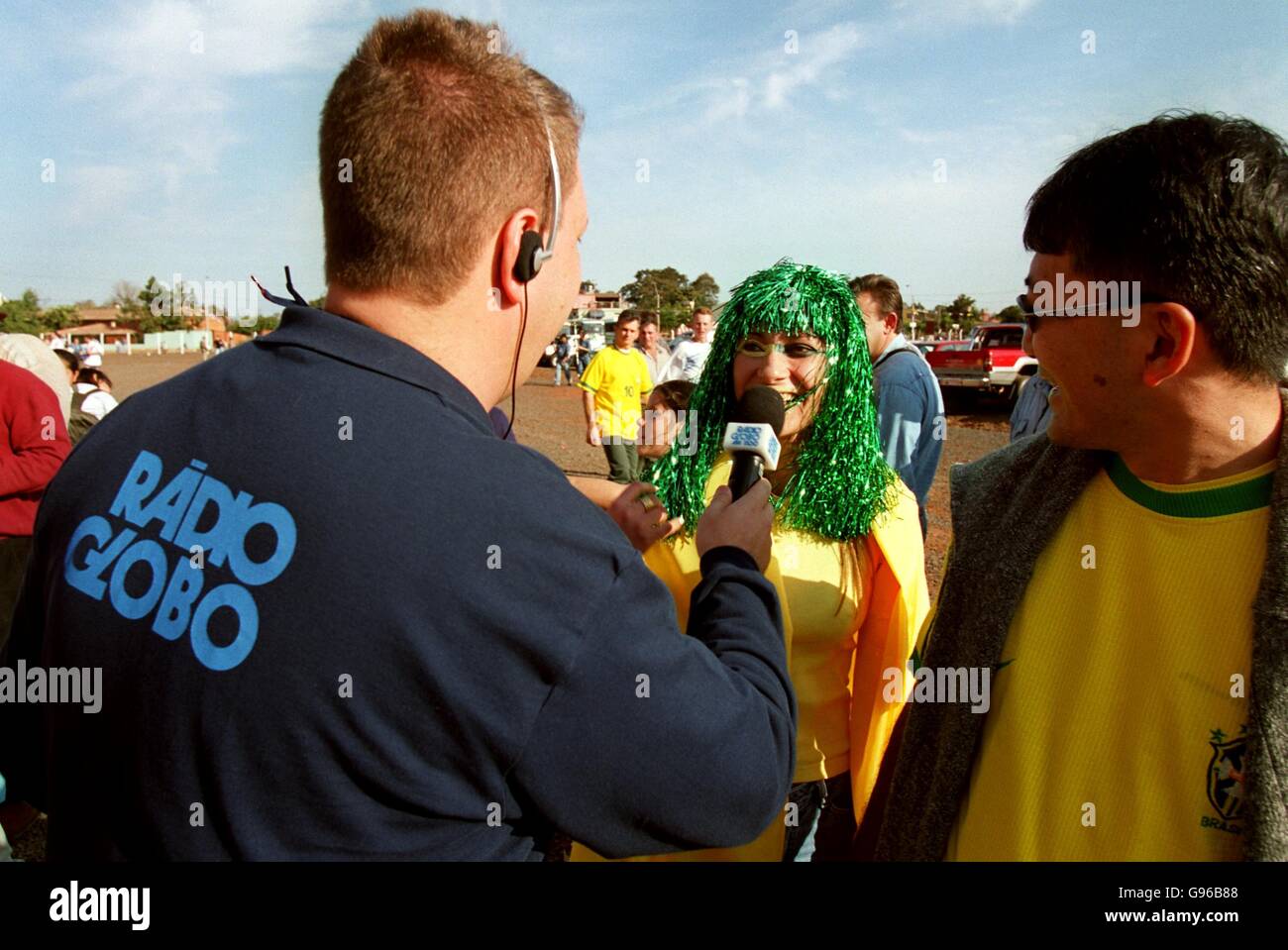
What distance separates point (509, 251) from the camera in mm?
1284

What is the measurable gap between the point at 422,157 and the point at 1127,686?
1405mm

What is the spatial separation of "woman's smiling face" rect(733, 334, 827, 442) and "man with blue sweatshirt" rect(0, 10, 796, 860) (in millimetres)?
1285

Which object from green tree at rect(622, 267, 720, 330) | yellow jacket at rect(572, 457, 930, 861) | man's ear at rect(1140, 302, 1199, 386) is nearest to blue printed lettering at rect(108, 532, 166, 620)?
yellow jacket at rect(572, 457, 930, 861)

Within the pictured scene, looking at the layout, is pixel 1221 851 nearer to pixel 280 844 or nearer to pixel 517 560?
pixel 517 560

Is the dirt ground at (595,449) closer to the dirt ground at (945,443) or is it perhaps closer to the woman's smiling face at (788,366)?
the dirt ground at (945,443)

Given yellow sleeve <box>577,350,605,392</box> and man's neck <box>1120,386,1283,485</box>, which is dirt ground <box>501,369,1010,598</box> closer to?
yellow sleeve <box>577,350,605,392</box>

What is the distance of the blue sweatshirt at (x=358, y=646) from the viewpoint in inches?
38.7

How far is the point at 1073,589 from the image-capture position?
1.55 m

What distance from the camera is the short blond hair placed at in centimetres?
121

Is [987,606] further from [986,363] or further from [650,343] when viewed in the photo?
[986,363]

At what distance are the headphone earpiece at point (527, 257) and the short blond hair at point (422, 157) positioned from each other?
0.16 feet

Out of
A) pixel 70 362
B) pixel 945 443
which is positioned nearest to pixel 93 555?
pixel 70 362
